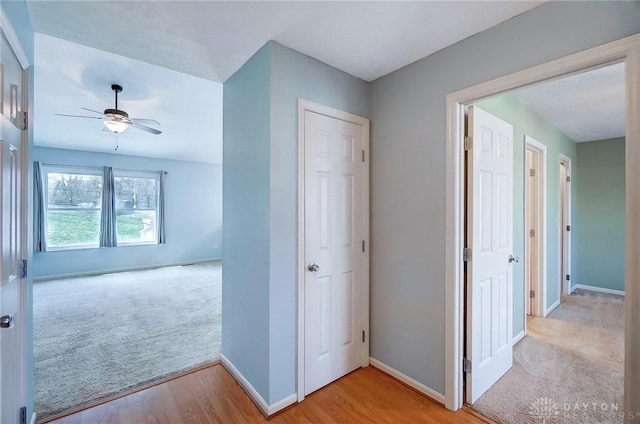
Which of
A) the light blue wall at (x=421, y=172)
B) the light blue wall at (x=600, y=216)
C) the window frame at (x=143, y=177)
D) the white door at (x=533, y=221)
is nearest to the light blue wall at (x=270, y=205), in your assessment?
the light blue wall at (x=421, y=172)

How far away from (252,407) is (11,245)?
5.49 ft

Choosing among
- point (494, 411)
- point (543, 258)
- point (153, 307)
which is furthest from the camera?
point (153, 307)

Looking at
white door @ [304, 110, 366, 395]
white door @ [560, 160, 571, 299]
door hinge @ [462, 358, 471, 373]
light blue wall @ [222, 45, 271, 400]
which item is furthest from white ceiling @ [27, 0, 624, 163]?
door hinge @ [462, 358, 471, 373]

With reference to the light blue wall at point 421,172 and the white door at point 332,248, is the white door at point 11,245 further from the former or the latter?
the light blue wall at point 421,172

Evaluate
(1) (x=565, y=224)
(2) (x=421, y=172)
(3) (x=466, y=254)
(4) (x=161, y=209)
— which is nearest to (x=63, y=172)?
(4) (x=161, y=209)

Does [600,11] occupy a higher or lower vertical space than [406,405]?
higher

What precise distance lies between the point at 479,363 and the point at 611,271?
426cm

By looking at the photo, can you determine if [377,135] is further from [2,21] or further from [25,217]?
[25,217]

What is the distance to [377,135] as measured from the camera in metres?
2.36

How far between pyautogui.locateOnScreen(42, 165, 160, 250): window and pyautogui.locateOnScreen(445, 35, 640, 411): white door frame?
21.8 ft

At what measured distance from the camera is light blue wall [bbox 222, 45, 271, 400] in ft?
6.17

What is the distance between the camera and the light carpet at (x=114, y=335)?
213 cm

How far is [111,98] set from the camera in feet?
10.2

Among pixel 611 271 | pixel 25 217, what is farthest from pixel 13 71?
pixel 611 271
